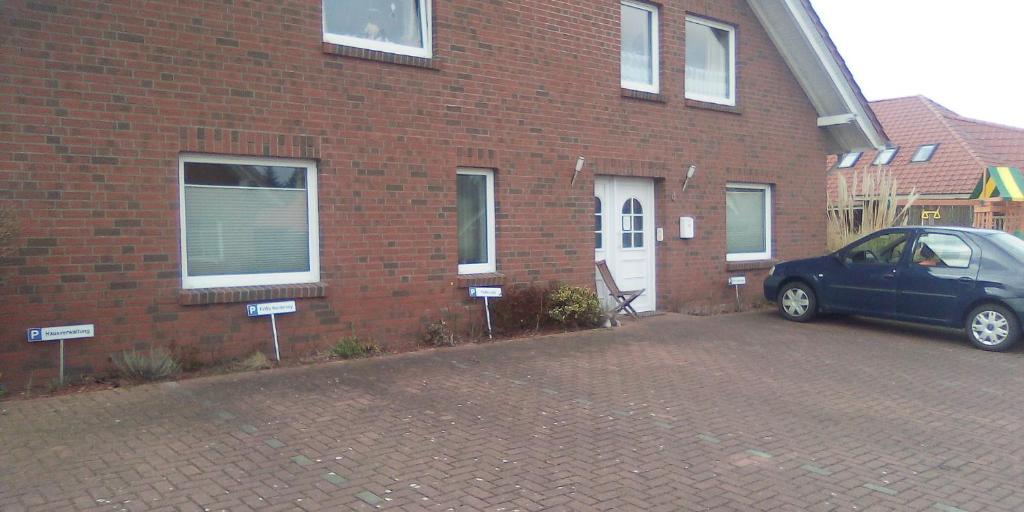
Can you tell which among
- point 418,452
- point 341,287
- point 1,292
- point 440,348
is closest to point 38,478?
point 418,452

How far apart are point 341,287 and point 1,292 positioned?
3.16 m

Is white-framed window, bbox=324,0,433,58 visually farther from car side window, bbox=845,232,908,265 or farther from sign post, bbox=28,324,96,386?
car side window, bbox=845,232,908,265

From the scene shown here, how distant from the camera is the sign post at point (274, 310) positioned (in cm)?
792

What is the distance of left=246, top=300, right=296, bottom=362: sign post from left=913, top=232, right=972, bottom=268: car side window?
313 inches

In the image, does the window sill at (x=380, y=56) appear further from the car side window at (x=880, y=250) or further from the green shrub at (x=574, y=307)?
the car side window at (x=880, y=250)

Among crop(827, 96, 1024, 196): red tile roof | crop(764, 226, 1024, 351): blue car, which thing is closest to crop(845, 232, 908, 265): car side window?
crop(764, 226, 1024, 351): blue car

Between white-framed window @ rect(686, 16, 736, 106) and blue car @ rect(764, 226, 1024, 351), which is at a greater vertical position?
white-framed window @ rect(686, 16, 736, 106)

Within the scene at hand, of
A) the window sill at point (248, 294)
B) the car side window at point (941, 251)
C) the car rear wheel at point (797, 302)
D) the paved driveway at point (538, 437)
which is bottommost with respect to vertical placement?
the paved driveway at point (538, 437)

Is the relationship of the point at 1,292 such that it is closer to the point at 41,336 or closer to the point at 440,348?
the point at 41,336

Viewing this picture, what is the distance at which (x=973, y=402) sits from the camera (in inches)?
275

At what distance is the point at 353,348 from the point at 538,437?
343 centimetres

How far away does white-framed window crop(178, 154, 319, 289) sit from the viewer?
7809mm

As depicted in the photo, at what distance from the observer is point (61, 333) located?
6.89 metres

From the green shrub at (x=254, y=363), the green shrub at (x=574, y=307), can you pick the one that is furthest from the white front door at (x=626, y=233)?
the green shrub at (x=254, y=363)
